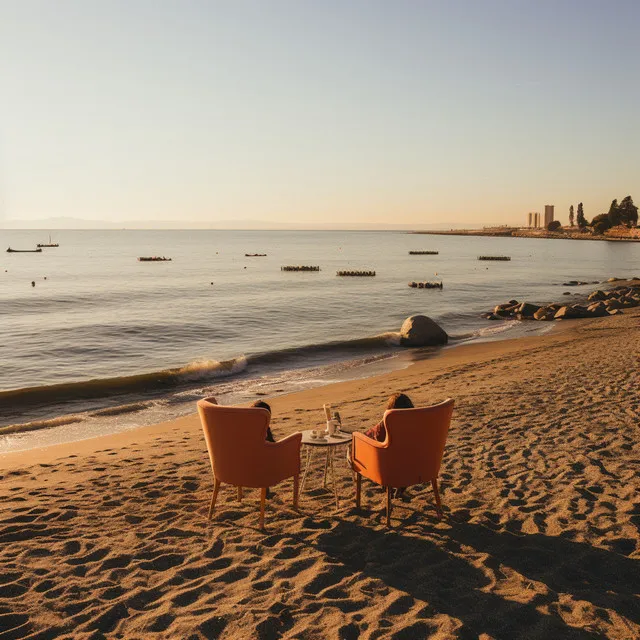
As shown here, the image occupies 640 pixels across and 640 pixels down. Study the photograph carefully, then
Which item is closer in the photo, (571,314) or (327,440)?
(327,440)

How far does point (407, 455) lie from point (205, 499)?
8.77ft

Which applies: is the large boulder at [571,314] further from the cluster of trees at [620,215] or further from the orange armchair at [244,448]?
the cluster of trees at [620,215]

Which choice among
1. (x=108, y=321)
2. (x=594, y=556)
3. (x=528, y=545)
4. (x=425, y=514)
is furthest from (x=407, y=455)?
(x=108, y=321)

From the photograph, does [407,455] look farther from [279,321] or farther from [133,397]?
[279,321]

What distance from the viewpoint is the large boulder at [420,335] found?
2291 centimetres

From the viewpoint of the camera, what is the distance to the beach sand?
420cm

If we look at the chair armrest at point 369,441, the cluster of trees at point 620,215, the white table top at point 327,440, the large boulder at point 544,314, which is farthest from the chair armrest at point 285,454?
the cluster of trees at point 620,215

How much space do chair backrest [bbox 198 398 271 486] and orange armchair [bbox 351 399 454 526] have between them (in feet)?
4.12

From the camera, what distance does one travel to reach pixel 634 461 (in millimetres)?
7375

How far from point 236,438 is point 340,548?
5.18 feet

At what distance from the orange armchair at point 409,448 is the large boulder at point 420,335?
17069 millimetres

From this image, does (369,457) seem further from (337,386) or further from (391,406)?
(337,386)

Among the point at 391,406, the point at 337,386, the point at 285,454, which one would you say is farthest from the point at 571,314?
the point at 285,454

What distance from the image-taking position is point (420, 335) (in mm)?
23000
